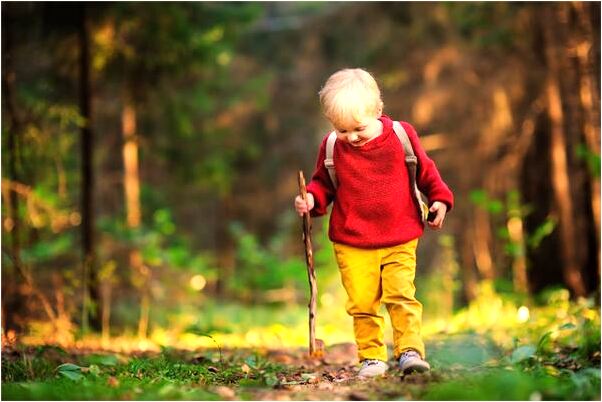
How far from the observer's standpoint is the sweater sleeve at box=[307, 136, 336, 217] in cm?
448

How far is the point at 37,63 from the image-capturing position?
981 cm

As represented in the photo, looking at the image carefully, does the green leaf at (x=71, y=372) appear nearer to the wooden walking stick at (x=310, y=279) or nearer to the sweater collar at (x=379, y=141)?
the wooden walking stick at (x=310, y=279)

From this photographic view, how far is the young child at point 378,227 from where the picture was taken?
4.26 metres

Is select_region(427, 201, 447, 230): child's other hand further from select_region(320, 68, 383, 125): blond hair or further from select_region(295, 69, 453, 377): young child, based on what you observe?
select_region(320, 68, 383, 125): blond hair

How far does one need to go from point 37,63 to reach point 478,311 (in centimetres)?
627

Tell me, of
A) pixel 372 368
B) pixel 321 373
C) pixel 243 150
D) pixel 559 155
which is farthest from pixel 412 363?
pixel 243 150

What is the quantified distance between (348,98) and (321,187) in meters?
0.71

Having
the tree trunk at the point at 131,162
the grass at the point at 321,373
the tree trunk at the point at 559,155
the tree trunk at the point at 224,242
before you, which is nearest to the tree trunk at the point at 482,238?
the tree trunk at the point at 559,155

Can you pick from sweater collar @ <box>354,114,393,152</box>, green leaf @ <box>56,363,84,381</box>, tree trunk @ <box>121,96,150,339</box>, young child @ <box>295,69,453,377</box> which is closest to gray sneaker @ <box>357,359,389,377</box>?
young child @ <box>295,69,453,377</box>

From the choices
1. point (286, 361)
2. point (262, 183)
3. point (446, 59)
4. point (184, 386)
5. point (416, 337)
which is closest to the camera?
point (184, 386)

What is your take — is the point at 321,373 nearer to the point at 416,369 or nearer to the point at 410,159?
the point at 416,369

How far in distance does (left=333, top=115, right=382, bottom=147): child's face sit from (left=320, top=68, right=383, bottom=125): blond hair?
0.03 m

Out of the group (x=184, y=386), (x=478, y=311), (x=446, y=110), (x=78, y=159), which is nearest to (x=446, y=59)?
(x=446, y=110)

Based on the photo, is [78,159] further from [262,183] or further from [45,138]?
[262,183]
